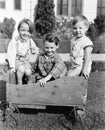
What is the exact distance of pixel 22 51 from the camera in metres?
3.59

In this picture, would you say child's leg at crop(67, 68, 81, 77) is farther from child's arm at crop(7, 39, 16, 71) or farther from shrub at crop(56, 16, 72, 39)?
shrub at crop(56, 16, 72, 39)

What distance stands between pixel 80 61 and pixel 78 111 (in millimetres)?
592

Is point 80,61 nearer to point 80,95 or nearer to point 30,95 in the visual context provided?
point 80,95

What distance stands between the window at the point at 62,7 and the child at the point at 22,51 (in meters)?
9.45

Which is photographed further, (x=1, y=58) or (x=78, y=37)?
(x=1, y=58)

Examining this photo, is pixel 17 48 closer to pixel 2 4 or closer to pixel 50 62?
pixel 50 62

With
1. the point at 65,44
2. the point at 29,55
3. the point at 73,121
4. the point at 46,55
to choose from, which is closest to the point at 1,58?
the point at 65,44

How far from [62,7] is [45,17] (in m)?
2.09

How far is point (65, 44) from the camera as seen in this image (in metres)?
8.30

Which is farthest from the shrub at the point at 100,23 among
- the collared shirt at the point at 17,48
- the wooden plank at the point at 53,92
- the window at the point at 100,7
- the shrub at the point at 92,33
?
the wooden plank at the point at 53,92

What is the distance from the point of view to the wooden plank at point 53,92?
109 inches

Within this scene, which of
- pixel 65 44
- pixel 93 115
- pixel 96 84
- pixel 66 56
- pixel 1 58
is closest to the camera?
pixel 93 115

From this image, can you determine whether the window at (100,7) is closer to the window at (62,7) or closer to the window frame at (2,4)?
the window at (62,7)

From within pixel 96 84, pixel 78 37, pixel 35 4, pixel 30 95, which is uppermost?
pixel 35 4
